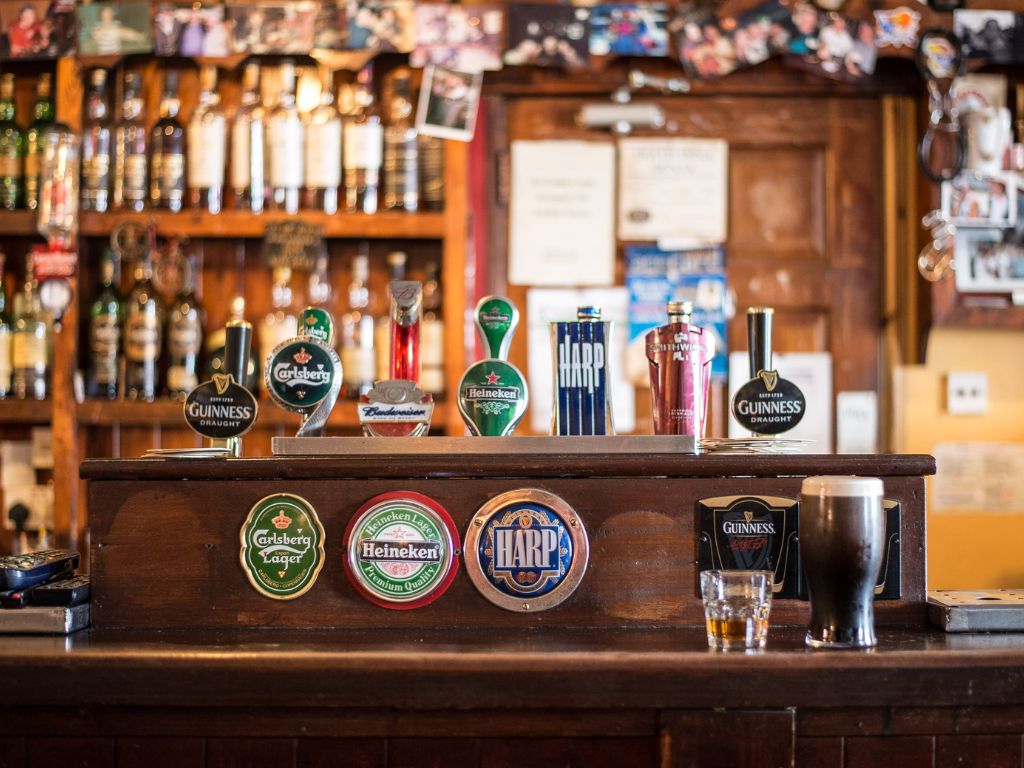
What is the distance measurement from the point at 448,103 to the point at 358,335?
2.20 feet

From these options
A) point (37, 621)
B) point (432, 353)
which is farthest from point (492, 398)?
point (432, 353)

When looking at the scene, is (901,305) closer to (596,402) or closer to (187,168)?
(596,402)

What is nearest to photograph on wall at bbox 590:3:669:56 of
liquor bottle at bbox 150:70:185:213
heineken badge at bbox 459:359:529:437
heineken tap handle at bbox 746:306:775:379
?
liquor bottle at bbox 150:70:185:213

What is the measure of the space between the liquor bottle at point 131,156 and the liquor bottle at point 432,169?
0.75m

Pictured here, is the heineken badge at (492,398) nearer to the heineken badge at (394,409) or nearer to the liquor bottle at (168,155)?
the heineken badge at (394,409)

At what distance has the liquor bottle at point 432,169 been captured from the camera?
9.72ft

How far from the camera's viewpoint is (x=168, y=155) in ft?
9.72

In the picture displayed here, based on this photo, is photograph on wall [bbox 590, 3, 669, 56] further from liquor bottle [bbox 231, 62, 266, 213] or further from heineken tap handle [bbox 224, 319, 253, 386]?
heineken tap handle [bbox 224, 319, 253, 386]

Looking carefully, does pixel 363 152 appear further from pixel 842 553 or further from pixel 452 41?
pixel 842 553

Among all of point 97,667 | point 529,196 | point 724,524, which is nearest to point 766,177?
point 529,196

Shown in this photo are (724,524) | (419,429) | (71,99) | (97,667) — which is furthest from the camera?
(71,99)

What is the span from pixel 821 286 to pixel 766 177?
0.34 m

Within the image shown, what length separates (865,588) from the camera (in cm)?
134

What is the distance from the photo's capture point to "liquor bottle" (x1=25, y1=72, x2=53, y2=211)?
119 inches
